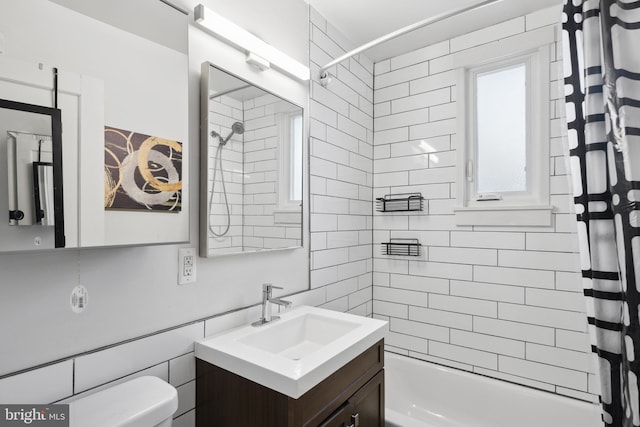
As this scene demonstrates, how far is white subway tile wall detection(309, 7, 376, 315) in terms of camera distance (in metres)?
2.04

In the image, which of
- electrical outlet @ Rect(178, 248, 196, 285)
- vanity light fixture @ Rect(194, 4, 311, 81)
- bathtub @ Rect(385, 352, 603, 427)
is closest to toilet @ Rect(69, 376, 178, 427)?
electrical outlet @ Rect(178, 248, 196, 285)

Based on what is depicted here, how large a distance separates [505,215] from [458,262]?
1.43 feet

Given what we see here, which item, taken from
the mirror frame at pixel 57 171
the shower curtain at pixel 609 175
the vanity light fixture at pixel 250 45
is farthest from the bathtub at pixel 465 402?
the vanity light fixture at pixel 250 45

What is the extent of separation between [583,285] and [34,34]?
179 centimetres

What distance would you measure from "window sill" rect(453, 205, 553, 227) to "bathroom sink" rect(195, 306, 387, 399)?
1102mm

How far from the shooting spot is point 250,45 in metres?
1.52

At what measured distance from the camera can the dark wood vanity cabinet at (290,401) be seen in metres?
1.06

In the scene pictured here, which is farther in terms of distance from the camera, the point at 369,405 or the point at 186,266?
the point at 369,405

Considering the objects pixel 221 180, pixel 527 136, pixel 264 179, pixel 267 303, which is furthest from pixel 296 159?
pixel 527 136

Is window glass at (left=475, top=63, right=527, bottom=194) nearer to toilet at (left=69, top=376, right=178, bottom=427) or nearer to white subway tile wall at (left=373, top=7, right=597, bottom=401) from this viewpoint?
white subway tile wall at (left=373, top=7, right=597, bottom=401)

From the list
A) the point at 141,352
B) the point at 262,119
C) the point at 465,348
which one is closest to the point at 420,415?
the point at 465,348

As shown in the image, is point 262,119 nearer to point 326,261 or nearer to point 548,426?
point 326,261

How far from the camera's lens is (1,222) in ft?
2.58

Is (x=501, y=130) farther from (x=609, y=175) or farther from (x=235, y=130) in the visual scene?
(x=235, y=130)
